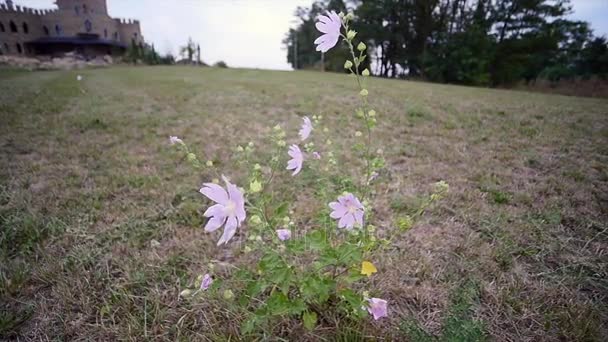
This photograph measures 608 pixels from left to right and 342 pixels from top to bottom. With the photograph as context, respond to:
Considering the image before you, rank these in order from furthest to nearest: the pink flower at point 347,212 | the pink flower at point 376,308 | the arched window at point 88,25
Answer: the arched window at point 88,25
the pink flower at point 376,308
the pink flower at point 347,212

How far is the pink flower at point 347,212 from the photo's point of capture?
27.7 inches

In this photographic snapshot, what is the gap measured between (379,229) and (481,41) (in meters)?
20.8

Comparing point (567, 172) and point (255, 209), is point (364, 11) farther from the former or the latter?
point (255, 209)

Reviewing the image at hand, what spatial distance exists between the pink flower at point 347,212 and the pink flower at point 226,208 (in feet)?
0.78

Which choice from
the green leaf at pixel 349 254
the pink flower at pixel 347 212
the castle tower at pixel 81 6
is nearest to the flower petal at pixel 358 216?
the pink flower at pixel 347 212

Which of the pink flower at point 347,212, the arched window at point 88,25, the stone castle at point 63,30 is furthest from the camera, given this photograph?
the arched window at point 88,25

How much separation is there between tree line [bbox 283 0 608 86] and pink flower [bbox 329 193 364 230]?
770 inches

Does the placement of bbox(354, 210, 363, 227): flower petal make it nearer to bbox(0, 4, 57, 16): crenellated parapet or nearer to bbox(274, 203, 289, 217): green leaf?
bbox(274, 203, 289, 217): green leaf

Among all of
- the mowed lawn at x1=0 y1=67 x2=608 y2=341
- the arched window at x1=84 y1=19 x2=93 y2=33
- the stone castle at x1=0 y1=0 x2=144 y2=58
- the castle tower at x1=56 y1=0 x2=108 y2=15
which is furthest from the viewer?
the arched window at x1=84 y1=19 x2=93 y2=33

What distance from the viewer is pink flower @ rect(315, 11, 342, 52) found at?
0.74m

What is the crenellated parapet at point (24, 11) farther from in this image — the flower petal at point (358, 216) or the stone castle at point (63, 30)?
the flower petal at point (358, 216)

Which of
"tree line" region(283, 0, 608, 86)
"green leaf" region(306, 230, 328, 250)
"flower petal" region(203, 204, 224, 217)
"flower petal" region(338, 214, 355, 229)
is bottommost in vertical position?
"green leaf" region(306, 230, 328, 250)

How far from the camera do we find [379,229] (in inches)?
61.7

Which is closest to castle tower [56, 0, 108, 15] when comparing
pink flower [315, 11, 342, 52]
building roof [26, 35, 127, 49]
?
building roof [26, 35, 127, 49]
